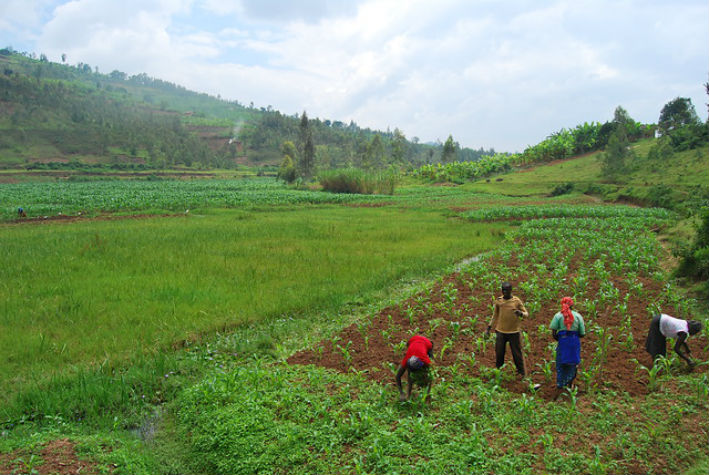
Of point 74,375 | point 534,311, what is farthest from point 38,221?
point 534,311

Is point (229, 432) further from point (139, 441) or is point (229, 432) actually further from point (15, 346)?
point (15, 346)

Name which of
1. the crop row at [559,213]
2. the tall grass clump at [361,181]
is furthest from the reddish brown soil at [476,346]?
the tall grass clump at [361,181]

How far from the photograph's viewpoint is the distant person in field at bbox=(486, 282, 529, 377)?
22.3ft

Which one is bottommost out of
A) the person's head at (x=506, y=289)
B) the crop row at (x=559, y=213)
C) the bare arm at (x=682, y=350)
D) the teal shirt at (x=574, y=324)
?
the bare arm at (x=682, y=350)

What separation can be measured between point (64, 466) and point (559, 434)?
5815 mm

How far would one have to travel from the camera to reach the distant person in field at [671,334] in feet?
21.4

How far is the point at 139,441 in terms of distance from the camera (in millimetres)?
5512

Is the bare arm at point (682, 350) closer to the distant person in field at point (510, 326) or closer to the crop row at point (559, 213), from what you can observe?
the distant person in field at point (510, 326)

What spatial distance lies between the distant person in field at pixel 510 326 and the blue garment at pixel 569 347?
28.1 inches

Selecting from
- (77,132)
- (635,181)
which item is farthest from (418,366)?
(77,132)

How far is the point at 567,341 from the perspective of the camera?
608 cm

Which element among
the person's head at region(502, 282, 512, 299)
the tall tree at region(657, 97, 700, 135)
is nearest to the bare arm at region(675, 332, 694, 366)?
the person's head at region(502, 282, 512, 299)

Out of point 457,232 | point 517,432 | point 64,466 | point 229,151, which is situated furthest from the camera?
point 229,151

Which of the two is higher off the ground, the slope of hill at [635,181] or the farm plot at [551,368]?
the slope of hill at [635,181]
